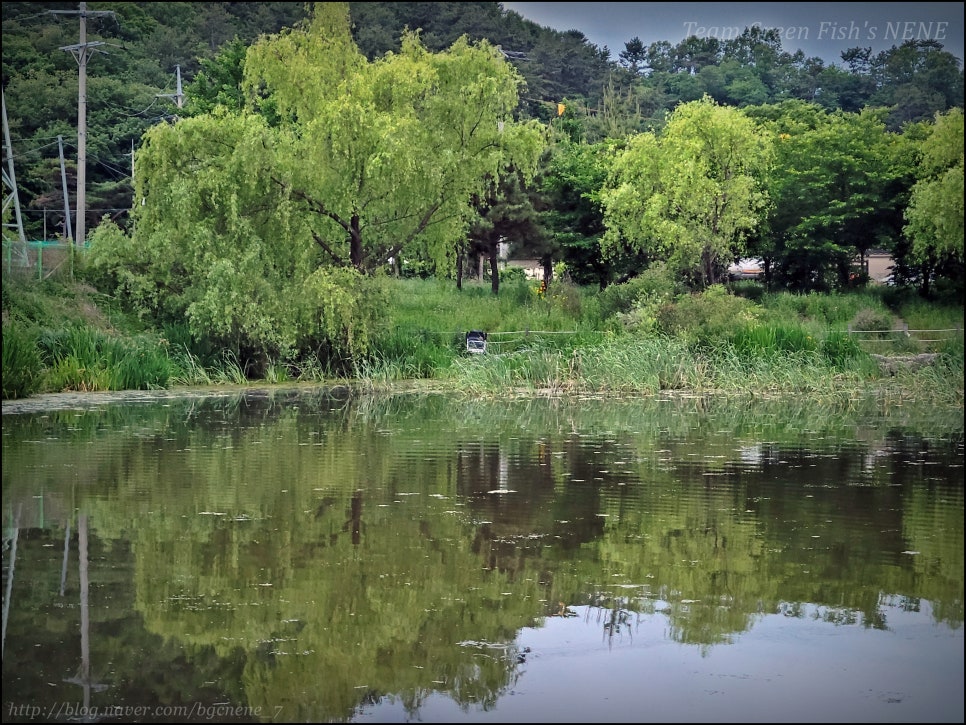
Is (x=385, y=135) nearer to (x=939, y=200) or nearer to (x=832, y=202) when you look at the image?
(x=939, y=200)

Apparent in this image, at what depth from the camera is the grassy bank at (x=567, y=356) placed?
25375 millimetres

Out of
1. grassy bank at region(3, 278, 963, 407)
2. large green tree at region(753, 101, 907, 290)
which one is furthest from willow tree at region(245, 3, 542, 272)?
large green tree at region(753, 101, 907, 290)

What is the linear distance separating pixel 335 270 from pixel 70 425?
977 cm

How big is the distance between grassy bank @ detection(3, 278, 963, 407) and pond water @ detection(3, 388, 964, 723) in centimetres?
720

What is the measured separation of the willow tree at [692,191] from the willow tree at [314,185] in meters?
8.12

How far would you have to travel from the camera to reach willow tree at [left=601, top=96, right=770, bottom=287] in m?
38.2

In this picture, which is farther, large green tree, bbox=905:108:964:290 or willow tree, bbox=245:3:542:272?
willow tree, bbox=245:3:542:272

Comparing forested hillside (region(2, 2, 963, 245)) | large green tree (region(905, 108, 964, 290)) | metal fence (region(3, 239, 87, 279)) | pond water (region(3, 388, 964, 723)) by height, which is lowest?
pond water (region(3, 388, 964, 723))

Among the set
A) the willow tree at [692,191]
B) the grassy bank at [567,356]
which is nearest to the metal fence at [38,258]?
the grassy bank at [567,356]

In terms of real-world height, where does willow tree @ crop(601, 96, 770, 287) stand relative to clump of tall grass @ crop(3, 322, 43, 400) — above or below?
above

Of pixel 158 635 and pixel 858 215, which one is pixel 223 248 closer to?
pixel 158 635

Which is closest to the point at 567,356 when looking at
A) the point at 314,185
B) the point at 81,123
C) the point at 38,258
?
the point at 314,185

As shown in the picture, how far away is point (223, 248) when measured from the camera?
93.1 feet

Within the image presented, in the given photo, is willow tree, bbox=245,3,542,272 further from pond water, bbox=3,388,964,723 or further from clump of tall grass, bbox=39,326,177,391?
pond water, bbox=3,388,964,723
